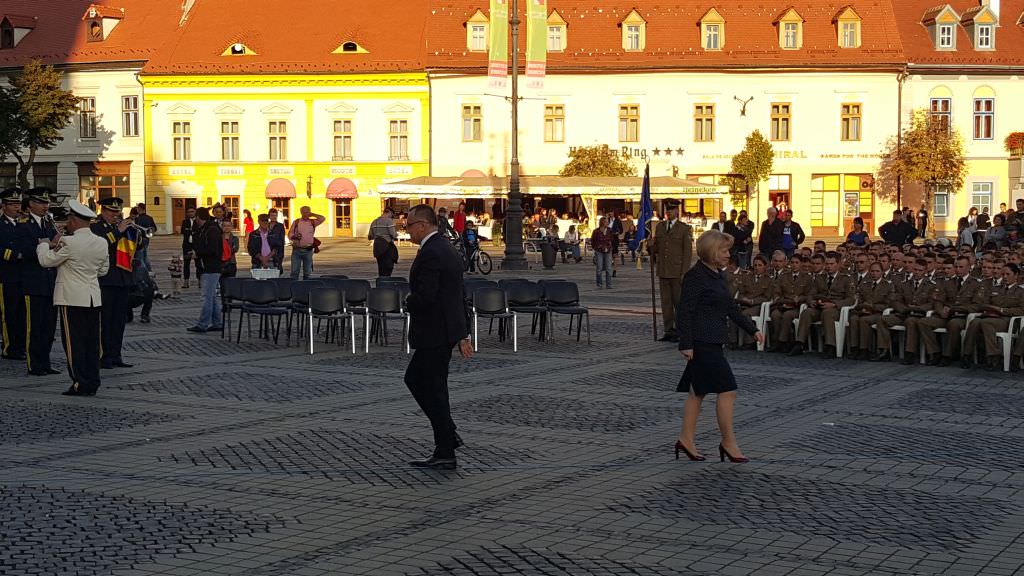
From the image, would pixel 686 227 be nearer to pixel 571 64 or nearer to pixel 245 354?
pixel 245 354

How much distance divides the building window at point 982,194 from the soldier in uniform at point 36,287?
177ft

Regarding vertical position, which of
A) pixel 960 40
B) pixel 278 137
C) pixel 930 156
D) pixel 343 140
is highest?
pixel 960 40

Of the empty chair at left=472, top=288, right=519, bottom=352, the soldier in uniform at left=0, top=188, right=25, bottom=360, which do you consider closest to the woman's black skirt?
the empty chair at left=472, top=288, right=519, bottom=352

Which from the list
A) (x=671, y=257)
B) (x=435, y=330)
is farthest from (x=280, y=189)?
(x=435, y=330)

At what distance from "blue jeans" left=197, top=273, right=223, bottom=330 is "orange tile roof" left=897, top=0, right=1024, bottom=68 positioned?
4884 centimetres

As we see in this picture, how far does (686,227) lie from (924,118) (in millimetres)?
46703

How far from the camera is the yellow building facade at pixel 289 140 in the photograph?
6544cm

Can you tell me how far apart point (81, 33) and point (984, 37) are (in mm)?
43145

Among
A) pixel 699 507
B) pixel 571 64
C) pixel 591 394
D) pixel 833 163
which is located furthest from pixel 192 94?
pixel 699 507

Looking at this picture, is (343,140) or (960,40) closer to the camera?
(960,40)

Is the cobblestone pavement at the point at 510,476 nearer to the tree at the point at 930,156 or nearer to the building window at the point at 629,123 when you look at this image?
the tree at the point at 930,156

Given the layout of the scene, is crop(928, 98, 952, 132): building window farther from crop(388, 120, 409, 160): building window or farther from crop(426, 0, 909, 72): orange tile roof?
crop(388, 120, 409, 160): building window

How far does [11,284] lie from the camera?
1766cm

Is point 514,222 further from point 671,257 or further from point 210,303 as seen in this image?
point 671,257
